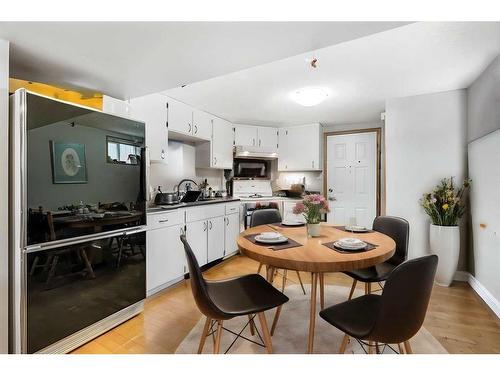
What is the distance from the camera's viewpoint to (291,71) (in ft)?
7.75

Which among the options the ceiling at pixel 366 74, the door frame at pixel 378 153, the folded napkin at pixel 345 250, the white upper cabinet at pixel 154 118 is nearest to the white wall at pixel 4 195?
the white upper cabinet at pixel 154 118

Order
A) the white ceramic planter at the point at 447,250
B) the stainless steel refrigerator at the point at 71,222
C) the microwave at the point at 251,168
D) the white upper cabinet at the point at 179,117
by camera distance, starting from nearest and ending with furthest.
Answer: the stainless steel refrigerator at the point at 71,222 → the white ceramic planter at the point at 447,250 → the white upper cabinet at the point at 179,117 → the microwave at the point at 251,168

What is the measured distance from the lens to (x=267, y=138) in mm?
4594

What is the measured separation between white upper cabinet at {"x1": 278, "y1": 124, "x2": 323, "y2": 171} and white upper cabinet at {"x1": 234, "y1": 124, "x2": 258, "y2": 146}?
A: 0.52m

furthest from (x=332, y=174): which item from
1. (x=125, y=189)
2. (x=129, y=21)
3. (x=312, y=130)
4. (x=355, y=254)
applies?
(x=129, y=21)

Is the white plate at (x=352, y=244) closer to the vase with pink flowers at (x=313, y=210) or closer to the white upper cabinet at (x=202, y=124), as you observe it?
the vase with pink flowers at (x=313, y=210)

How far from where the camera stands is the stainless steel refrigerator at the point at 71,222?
1.43 meters

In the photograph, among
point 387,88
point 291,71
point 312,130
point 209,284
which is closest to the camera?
point 209,284

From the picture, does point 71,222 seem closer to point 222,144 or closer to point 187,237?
point 187,237

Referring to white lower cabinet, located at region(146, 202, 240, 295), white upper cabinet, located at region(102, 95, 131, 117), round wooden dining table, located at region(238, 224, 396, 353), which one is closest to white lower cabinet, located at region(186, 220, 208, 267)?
white lower cabinet, located at region(146, 202, 240, 295)

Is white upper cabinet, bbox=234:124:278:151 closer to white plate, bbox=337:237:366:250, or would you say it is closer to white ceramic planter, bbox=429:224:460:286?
white ceramic planter, bbox=429:224:460:286

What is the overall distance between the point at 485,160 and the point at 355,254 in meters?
1.97

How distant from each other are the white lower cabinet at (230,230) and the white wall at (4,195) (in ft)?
7.91
